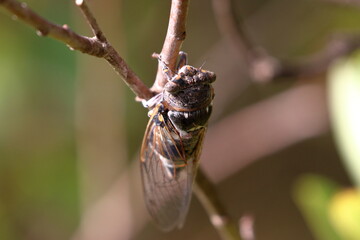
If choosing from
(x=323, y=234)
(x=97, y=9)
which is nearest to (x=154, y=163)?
(x=323, y=234)

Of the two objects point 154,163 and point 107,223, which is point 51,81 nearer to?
point 107,223

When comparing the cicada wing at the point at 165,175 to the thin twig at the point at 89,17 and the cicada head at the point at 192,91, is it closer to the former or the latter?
the cicada head at the point at 192,91

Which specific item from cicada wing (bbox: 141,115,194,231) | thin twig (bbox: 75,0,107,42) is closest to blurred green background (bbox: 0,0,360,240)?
cicada wing (bbox: 141,115,194,231)

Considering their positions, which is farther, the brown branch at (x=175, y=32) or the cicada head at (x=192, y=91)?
the cicada head at (x=192, y=91)

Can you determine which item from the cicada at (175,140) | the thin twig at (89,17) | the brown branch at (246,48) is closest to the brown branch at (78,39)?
the thin twig at (89,17)

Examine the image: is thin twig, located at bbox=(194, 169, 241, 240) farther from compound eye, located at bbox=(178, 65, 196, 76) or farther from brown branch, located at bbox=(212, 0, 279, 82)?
brown branch, located at bbox=(212, 0, 279, 82)
